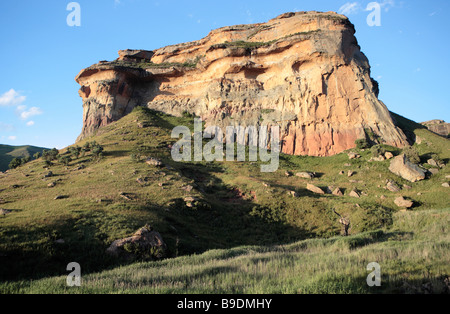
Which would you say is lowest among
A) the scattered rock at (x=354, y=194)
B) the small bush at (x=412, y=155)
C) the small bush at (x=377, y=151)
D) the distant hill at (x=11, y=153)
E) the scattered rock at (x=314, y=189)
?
the scattered rock at (x=354, y=194)

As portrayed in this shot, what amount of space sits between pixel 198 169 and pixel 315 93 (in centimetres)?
2138

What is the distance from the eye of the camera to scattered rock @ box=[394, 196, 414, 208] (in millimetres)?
21844

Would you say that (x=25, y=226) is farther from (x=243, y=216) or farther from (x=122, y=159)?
(x=122, y=159)

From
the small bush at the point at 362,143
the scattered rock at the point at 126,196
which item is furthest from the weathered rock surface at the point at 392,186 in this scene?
the scattered rock at the point at 126,196

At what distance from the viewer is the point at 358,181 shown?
2845 centimetres

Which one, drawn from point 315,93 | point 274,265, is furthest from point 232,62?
point 274,265

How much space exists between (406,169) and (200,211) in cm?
2183

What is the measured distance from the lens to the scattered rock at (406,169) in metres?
26.8

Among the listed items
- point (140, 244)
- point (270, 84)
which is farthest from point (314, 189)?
Result: point (270, 84)

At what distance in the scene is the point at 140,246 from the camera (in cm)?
1296

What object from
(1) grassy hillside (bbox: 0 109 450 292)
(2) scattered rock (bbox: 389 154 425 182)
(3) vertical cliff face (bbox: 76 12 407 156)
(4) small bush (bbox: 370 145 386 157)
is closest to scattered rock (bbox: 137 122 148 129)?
(1) grassy hillside (bbox: 0 109 450 292)

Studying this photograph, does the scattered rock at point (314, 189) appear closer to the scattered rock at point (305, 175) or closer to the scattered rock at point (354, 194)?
the scattered rock at point (354, 194)

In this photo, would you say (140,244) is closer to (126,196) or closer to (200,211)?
(126,196)

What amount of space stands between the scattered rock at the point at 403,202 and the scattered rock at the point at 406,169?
582 cm
